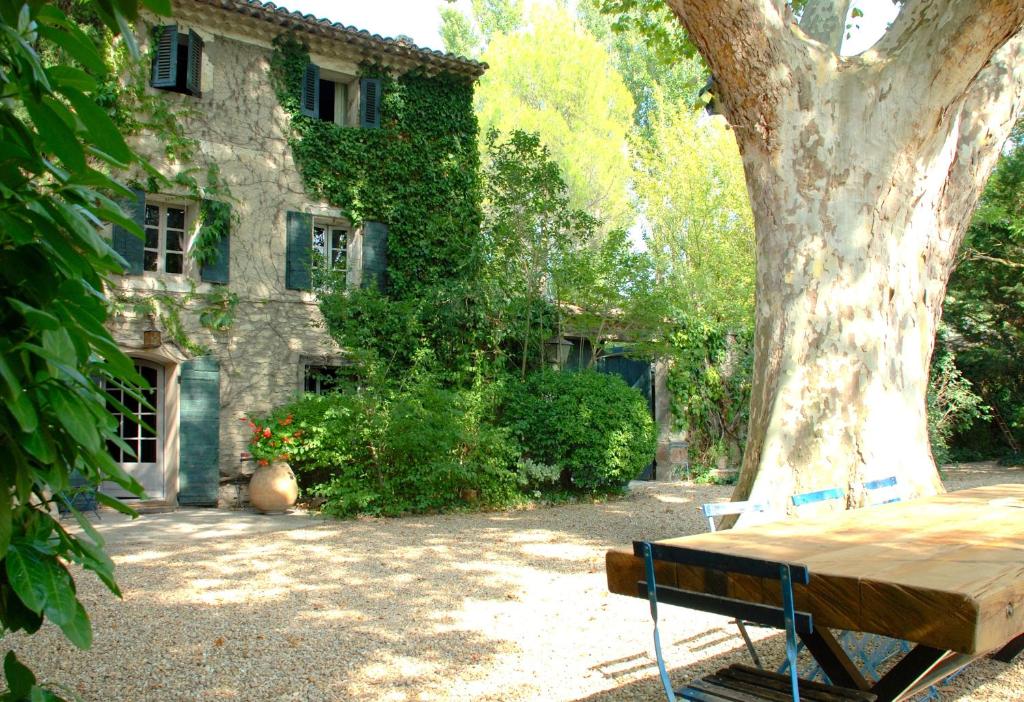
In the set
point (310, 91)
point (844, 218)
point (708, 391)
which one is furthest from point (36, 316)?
point (708, 391)

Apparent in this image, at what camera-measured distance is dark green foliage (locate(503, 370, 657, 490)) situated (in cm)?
1094

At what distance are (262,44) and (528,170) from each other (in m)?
3.96

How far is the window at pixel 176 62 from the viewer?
35.9ft

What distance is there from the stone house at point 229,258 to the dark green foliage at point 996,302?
981cm

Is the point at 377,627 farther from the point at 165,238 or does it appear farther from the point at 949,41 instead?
the point at 165,238

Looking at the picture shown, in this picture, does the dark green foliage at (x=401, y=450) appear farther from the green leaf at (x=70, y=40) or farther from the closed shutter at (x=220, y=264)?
the green leaf at (x=70, y=40)

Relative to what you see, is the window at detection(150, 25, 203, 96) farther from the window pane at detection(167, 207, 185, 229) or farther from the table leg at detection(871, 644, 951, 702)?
Result: the table leg at detection(871, 644, 951, 702)

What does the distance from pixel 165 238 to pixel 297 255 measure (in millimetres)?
1641

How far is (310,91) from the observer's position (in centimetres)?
1206

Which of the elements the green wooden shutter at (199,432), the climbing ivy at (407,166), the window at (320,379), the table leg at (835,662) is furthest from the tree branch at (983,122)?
the green wooden shutter at (199,432)

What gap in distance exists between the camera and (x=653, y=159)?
23.8m

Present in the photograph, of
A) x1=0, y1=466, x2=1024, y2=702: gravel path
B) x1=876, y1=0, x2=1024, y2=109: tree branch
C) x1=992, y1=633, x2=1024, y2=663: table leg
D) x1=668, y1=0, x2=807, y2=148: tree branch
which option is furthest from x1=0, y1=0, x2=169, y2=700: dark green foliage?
x1=876, y1=0, x2=1024, y2=109: tree branch

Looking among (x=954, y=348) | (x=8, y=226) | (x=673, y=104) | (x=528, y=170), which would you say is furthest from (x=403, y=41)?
(x=673, y=104)

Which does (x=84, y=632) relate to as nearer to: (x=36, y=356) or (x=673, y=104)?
(x=36, y=356)
